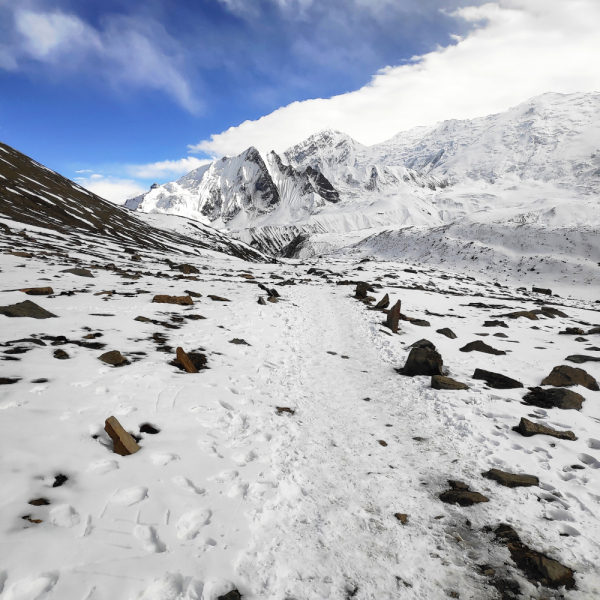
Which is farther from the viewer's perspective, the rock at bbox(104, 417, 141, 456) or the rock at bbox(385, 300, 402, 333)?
the rock at bbox(385, 300, 402, 333)

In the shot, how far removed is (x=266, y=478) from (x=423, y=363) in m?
6.67

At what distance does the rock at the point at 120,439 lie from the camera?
16.0 ft

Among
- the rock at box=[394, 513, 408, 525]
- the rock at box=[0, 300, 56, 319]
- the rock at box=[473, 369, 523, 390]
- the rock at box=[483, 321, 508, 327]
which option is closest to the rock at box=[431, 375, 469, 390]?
the rock at box=[473, 369, 523, 390]

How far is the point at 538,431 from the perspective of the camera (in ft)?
21.3

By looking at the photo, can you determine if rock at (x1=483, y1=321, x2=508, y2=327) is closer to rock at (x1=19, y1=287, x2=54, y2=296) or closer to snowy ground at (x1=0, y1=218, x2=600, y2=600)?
snowy ground at (x1=0, y1=218, x2=600, y2=600)

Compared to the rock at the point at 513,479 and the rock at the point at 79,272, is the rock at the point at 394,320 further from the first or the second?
the rock at the point at 79,272

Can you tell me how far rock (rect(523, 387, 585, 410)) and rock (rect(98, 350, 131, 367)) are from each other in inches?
409

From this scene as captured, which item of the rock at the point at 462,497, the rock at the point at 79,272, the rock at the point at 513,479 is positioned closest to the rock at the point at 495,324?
the rock at the point at 513,479

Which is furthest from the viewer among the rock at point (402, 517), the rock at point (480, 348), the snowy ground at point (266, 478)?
the rock at point (480, 348)

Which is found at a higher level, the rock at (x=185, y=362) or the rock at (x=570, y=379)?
the rock at (x=570, y=379)

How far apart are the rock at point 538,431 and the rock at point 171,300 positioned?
46.0ft

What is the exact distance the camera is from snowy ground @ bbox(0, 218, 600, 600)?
11.4ft

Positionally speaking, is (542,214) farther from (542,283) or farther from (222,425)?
(222,425)

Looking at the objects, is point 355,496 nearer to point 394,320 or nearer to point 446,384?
point 446,384
